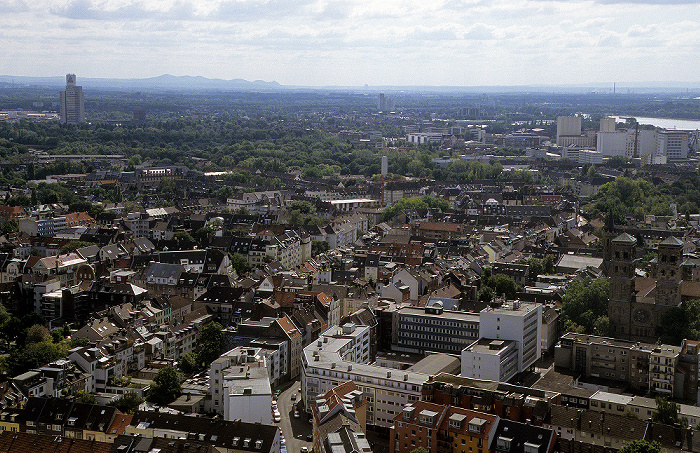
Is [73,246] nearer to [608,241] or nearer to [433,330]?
[433,330]

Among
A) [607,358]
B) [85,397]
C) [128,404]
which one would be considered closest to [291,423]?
[128,404]

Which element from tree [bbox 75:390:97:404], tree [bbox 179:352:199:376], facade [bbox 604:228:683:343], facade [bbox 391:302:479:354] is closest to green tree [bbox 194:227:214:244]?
facade [bbox 391:302:479:354]

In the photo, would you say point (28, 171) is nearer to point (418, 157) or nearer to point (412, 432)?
point (418, 157)

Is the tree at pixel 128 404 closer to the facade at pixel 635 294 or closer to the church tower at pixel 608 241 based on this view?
the facade at pixel 635 294

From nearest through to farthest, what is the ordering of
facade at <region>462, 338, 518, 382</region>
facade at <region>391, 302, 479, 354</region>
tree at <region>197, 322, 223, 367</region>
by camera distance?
facade at <region>462, 338, 518, 382</region>
tree at <region>197, 322, 223, 367</region>
facade at <region>391, 302, 479, 354</region>

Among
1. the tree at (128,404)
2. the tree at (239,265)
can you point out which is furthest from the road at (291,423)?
the tree at (239,265)

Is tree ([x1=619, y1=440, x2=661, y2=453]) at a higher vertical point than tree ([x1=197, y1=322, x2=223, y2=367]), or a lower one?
higher

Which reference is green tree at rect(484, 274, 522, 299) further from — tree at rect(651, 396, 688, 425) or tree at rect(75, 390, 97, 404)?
tree at rect(75, 390, 97, 404)
